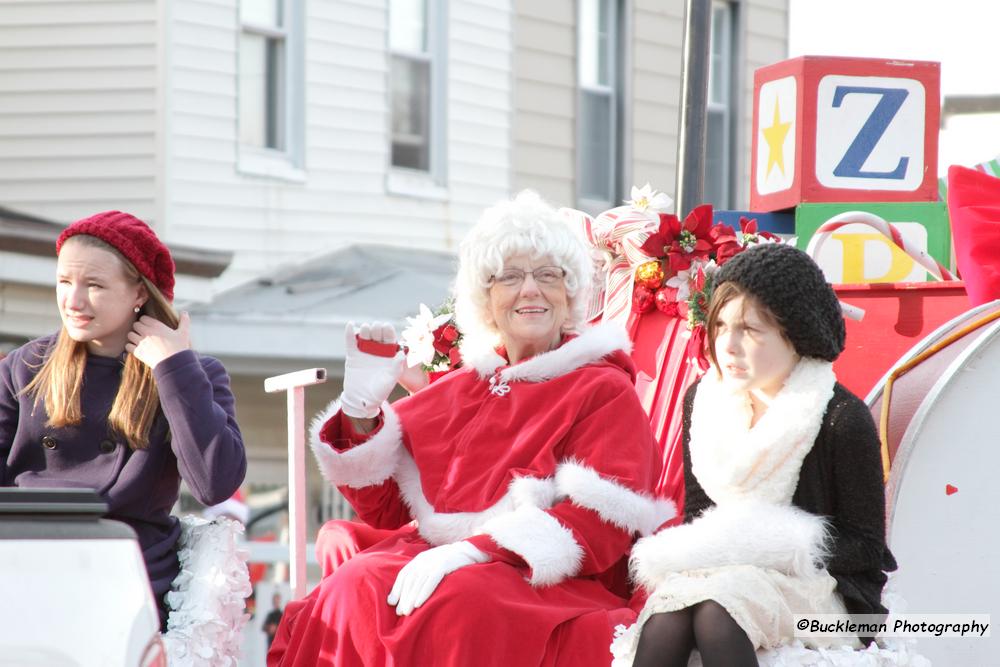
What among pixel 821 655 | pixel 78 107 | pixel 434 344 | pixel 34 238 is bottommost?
pixel 821 655

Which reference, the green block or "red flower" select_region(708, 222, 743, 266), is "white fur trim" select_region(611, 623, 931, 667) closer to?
"red flower" select_region(708, 222, 743, 266)

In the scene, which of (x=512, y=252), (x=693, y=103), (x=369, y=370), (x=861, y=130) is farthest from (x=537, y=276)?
(x=861, y=130)

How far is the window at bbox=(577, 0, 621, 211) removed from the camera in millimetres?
12930

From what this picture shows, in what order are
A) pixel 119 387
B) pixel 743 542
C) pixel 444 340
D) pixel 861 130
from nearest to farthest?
pixel 743 542 → pixel 119 387 → pixel 444 340 → pixel 861 130

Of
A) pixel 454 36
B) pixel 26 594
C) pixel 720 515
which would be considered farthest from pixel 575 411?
pixel 454 36

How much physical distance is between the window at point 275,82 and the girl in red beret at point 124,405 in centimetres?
723

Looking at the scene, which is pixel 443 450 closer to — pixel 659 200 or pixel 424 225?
pixel 659 200

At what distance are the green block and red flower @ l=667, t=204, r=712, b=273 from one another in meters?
1.01

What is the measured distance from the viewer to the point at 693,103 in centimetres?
544

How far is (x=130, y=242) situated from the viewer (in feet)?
11.9

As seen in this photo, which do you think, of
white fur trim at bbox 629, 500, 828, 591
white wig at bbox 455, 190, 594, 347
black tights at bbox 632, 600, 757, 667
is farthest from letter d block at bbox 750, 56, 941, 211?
black tights at bbox 632, 600, 757, 667

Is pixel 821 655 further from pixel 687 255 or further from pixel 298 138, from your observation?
pixel 298 138

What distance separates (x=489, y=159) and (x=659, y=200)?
296 inches

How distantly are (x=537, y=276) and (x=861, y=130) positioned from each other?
224cm
